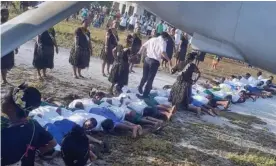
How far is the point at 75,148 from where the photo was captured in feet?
15.5

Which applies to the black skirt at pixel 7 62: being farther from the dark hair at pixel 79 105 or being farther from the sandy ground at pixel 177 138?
the dark hair at pixel 79 105

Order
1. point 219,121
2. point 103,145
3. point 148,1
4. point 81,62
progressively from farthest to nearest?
1. point 81,62
2. point 219,121
3. point 103,145
4. point 148,1

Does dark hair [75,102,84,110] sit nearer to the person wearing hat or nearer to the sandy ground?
the sandy ground

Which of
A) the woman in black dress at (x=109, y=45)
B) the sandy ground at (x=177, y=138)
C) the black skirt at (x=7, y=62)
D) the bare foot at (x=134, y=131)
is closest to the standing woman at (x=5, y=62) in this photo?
the black skirt at (x=7, y=62)

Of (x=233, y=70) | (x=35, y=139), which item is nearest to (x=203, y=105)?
(x=35, y=139)

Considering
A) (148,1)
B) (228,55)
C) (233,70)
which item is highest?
(148,1)

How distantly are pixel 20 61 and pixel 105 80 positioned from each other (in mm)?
2050

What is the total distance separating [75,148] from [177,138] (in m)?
2.62

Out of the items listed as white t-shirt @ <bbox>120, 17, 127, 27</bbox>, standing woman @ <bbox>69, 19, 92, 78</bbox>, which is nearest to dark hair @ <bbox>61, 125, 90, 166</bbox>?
standing woman @ <bbox>69, 19, 92, 78</bbox>

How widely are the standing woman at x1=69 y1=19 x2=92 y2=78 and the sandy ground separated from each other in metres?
0.33

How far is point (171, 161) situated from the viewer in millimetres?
5934

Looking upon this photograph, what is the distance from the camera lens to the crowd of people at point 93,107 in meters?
3.94

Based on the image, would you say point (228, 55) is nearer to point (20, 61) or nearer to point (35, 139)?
point (35, 139)

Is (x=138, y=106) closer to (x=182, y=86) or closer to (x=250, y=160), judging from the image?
(x=182, y=86)
